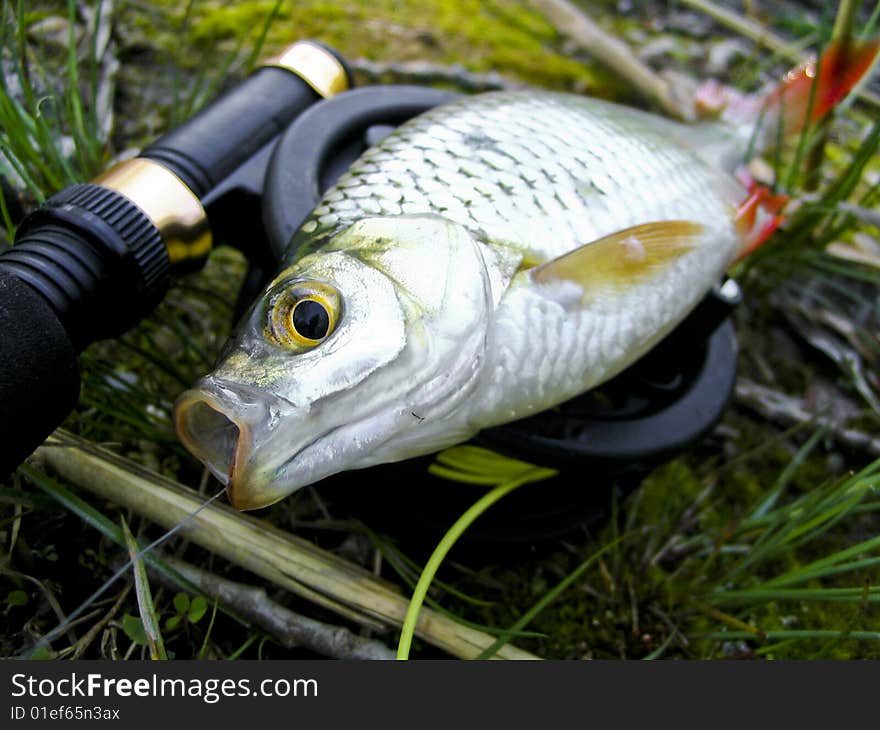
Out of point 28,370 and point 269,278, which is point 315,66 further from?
point 28,370

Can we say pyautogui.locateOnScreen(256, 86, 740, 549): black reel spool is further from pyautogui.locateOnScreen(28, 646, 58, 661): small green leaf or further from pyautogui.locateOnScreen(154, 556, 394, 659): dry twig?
pyautogui.locateOnScreen(28, 646, 58, 661): small green leaf

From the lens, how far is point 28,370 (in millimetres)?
1001

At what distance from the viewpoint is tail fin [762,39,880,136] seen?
1.75 metres

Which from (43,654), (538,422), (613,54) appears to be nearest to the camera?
(43,654)

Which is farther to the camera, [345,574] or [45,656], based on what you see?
[345,574]

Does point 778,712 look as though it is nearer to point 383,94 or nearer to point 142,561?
point 142,561

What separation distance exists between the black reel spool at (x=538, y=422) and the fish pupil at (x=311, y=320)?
0.30 m

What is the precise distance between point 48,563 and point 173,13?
6.00ft

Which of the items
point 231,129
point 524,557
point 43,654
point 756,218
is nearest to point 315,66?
point 231,129

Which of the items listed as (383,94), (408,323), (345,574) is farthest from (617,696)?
(383,94)

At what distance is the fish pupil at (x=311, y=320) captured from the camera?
0.96 meters

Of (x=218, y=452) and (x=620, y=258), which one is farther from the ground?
(x=620, y=258)

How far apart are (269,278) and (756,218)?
90 centimetres

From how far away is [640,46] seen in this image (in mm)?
2918
